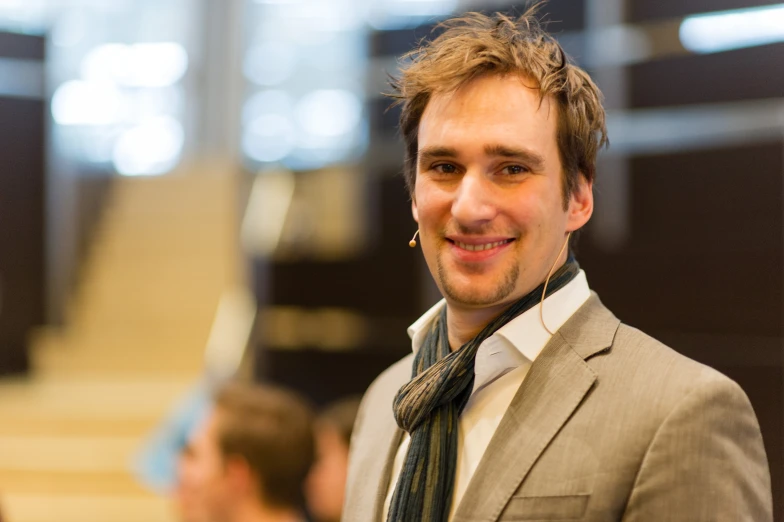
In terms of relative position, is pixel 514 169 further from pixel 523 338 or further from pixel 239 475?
pixel 239 475

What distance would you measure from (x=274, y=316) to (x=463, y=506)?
4.83 m

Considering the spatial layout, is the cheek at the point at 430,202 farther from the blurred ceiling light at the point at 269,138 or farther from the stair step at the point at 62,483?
the blurred ceiling light at the point at 269,138

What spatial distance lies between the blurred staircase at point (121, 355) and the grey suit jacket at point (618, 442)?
3881mm

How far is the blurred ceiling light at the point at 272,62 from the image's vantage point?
7.66 meters

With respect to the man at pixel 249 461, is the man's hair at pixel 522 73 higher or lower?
higher

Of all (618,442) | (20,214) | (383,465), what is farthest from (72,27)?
(618,442)

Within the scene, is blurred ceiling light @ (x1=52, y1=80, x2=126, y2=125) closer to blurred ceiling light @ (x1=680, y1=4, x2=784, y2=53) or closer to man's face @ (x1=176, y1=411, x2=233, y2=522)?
man's face @ (x1=176, y1=411, x2=233, y2=522)

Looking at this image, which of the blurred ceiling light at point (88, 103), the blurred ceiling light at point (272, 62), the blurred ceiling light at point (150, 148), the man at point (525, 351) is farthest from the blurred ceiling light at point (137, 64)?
the man at point (525, 351)

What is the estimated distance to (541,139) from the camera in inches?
52.9

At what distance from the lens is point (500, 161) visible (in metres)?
1.34

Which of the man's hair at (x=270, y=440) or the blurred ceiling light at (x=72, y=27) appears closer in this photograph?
the man's hair at (x=270, y=440)

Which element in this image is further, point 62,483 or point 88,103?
point 88,103

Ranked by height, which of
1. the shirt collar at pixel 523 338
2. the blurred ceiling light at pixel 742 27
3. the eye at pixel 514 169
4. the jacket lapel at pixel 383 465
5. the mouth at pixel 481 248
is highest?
the blurred ceiling light at pixel 742 27

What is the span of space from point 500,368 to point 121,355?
5.77 metres
